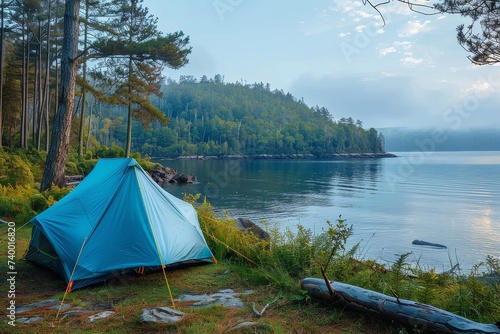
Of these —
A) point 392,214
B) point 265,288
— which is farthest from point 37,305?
A: point 392,214

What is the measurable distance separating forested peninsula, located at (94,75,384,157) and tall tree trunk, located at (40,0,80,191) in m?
85.9

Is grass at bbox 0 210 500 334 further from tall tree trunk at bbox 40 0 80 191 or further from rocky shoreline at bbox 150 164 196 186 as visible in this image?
rocky shoreline at bbox 150 164 196 186

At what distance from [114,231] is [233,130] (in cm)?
11603

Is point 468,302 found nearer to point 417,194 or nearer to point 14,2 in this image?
point 14,2

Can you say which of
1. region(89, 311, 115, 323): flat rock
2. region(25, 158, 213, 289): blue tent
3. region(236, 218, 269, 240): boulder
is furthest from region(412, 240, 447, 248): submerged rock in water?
region(89, 311, 115, 323): flat rock

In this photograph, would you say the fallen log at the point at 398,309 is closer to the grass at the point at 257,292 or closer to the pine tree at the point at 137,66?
the grass at the point at 257,292

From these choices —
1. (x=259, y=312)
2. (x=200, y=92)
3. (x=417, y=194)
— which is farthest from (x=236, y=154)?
(x=259, y=312)

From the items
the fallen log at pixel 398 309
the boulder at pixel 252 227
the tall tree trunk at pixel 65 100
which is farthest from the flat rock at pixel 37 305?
the tall tree trunk at pixel 65 100

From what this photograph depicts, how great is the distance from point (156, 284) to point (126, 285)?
434mm

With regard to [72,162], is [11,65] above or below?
above

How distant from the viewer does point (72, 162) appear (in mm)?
28484

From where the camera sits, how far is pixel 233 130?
121 meters

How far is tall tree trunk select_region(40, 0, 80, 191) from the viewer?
10055 millimetres
